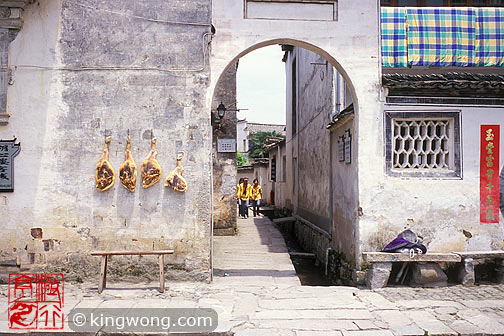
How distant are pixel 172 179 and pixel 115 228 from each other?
1180mm

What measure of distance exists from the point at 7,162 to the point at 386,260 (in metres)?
6.04

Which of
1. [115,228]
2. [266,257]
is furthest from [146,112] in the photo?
[266,257]

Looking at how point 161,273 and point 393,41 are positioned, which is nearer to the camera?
point 161,273

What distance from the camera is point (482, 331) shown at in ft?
17.2

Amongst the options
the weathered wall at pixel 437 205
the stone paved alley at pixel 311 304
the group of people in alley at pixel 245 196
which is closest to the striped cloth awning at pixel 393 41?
the weathered wall at pixel 437 205

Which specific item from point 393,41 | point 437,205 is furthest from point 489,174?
point 393,41

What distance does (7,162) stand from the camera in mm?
7164

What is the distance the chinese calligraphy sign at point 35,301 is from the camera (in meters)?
5.40

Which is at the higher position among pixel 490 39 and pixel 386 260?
pixel 490 39

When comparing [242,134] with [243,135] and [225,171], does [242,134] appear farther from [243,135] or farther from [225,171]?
[225,171]

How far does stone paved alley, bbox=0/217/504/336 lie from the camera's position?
17.5 feet

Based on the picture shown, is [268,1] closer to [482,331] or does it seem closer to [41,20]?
[41,20]

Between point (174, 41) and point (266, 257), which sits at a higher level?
point (174, 41)

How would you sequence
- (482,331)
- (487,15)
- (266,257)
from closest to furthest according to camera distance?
(482,331)
(487,15)
(266,257)
